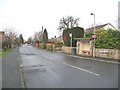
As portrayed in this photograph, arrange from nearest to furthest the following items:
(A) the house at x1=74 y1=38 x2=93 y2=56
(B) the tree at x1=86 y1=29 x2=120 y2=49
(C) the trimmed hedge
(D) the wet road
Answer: (D) the wet road, (B) the tree at x1=86 y1=29 x2=120 y2=49, (A) the house at x1=74 y1=38 x2=93 y2=56, (C) the trimmed hedge

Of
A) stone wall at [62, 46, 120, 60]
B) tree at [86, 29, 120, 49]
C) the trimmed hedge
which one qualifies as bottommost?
stone wall at [62, 46, 120, 60]

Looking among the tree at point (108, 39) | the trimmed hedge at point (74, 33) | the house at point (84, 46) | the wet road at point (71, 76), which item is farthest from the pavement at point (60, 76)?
the trimmed hedge at point (74, 33)

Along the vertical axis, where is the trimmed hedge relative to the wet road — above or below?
above

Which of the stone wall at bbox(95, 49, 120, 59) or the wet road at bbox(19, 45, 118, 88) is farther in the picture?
the stone wall at bbox(95, 49, 120, 59)

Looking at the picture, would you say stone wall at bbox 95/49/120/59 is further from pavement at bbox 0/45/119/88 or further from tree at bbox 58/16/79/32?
tree at bbox 58/16/79/32

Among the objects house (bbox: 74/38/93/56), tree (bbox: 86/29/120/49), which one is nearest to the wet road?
tree (bbox: 86/29/120/49)

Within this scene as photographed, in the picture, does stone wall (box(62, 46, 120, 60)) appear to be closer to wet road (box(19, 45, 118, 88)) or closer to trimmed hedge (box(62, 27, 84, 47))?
wet road (box(19, 45, 118, 88))

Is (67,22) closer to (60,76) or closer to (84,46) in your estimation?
(84,46)

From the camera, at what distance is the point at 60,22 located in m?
95.8

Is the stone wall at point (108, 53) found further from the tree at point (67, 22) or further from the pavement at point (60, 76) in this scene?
the tree at point (67, 22)

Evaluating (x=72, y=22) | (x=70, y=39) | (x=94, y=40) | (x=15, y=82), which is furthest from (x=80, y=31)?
(x=72, y=22)

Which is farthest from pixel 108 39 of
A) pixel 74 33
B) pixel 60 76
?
pixel 60 76

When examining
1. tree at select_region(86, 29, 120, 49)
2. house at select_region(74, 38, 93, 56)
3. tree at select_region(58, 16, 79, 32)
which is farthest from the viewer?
tree at select_region(58, 16, 79, 32)

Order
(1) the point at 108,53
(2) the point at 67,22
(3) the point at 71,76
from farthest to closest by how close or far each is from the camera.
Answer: (2) the point at 67,22
(1) the point at 108,53
(3) the point at 71,76
